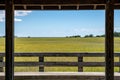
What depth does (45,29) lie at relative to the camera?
78.0m

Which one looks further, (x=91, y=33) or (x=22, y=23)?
(x=22, y=23)

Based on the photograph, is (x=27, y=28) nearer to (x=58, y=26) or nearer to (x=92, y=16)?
(x=58, y=26)

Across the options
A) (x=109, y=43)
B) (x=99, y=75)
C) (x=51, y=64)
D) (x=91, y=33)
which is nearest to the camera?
(x=109, y=43)

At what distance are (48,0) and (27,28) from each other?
68.0 m

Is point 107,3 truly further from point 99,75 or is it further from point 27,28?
point 27,28

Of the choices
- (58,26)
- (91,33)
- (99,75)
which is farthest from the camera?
(58,26)

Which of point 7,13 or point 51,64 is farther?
point 51,64

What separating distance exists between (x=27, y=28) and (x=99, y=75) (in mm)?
65800

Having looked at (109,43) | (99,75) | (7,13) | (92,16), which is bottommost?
(99,75)

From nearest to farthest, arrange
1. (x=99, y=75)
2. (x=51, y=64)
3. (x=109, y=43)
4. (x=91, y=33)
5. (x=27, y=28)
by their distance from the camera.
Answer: (x=109, y=43), (x=99, y=75), (x=51, y=64), (x=91, y=33), (x=27, y=28)

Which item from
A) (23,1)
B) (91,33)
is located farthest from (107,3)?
(91,33)

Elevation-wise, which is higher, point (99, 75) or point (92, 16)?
point (92, 16)

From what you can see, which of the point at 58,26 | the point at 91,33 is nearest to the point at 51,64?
the point at 91,33

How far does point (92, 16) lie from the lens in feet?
278
